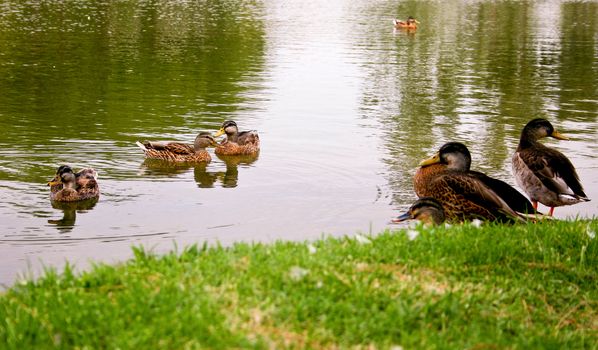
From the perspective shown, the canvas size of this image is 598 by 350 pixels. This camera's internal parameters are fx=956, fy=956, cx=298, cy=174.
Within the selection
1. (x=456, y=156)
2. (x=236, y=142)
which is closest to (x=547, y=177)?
(x=456, y=156)

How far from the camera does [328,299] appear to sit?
7.12 meters

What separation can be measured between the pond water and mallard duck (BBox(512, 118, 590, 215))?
40 cm

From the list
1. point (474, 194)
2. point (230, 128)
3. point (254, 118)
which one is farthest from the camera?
point (254, 118)

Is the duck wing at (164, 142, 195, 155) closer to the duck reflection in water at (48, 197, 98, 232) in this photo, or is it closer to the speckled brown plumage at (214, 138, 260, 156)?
the speckled brown plumage at (214, 138, 260, 156)

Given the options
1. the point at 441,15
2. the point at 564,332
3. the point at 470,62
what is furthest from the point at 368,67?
the point at 441,15

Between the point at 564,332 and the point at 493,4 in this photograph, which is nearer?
the point at 564,332

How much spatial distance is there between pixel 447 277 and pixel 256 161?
10970mm

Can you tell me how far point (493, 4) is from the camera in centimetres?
7788

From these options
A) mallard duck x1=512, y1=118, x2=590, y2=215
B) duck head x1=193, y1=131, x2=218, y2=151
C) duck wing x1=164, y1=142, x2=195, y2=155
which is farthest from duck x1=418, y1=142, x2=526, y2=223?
duck head x1=193, y1=131, x2=218, y2=151

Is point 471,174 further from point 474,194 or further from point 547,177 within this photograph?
point 547,177

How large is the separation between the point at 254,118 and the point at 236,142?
3.71 metres

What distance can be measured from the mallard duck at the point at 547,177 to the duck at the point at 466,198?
1338 millimetres

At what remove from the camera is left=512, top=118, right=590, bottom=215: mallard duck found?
43.3 feet

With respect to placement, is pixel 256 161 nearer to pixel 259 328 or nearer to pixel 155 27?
pixel 259 328
